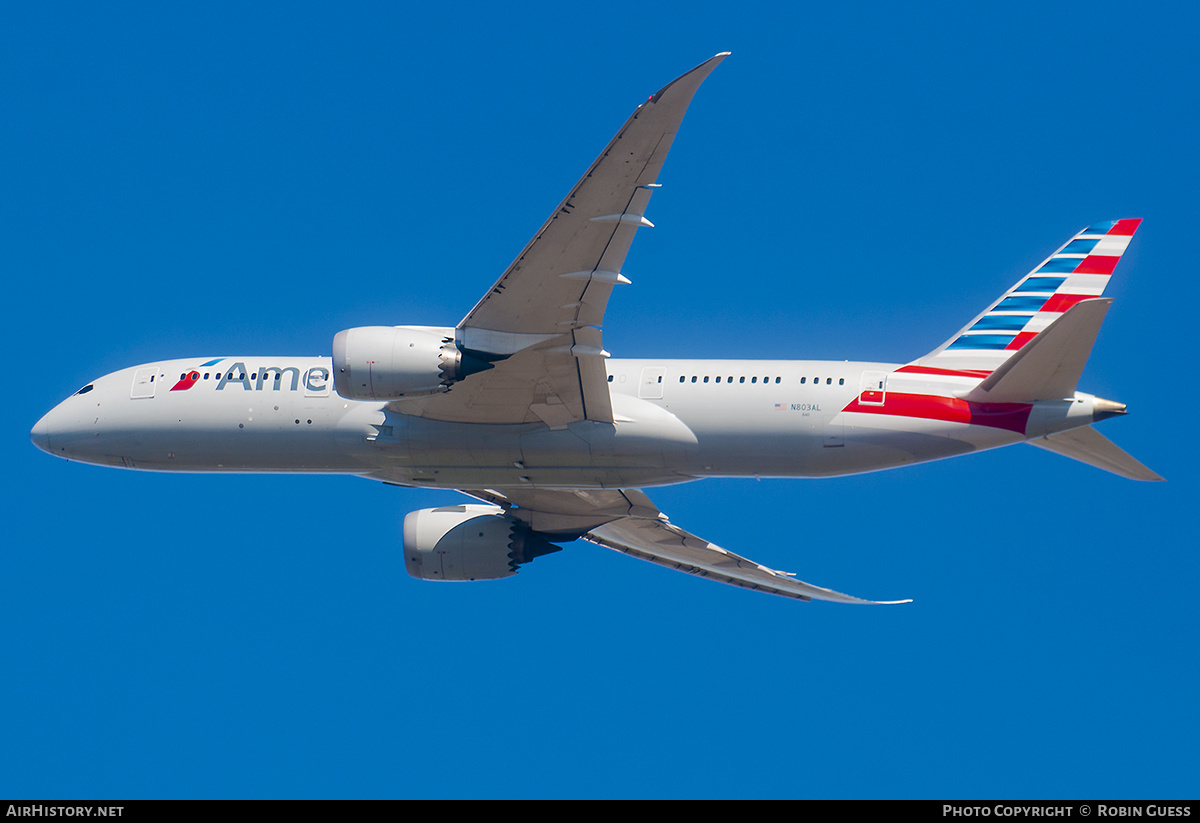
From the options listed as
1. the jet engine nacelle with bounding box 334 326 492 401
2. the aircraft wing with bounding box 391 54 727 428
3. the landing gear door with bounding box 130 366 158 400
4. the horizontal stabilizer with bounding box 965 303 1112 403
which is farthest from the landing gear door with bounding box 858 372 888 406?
the landing gear door with bounding box 130 366 158 400

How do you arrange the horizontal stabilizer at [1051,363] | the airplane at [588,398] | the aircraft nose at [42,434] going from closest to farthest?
the horizontal stabilizer at [1051,363], the airplane at [588,398], the aircraft nose at [42,434]

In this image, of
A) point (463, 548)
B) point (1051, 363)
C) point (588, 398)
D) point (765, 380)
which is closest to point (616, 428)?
point (588, 398)

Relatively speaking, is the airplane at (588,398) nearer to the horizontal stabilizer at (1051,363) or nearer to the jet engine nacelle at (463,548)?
the horizontal stabilizer at (1051,363)

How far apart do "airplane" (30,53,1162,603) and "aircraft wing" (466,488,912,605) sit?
15.0 feet

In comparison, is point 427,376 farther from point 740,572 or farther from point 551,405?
point 740,572

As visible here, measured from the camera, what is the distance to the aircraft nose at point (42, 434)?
33.2 m

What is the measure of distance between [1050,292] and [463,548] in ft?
52.9

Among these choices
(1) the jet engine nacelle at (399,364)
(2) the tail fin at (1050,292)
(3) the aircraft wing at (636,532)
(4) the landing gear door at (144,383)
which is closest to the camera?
(1) the jet engine nacelle at (399,364)

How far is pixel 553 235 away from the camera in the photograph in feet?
83.6

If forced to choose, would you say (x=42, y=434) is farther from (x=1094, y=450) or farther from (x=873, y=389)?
(x=1094, y=450)

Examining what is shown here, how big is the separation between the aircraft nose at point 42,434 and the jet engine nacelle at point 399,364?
9.82 m

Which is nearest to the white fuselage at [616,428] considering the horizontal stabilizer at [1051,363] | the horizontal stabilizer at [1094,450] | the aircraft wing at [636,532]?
the horizontal stabilizer at [1051,363]

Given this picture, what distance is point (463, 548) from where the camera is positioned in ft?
117
